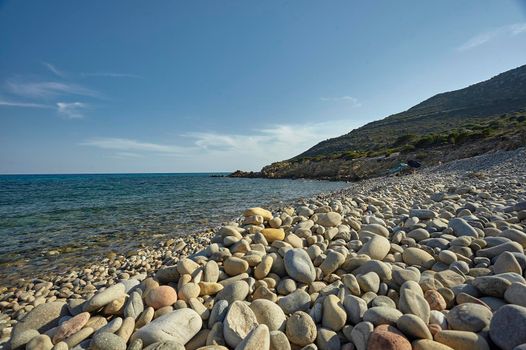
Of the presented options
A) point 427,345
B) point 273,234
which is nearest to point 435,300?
point 427,345

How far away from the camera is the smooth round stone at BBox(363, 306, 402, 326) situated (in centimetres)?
202

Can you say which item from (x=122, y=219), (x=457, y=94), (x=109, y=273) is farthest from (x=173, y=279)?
(x=457, y=94)

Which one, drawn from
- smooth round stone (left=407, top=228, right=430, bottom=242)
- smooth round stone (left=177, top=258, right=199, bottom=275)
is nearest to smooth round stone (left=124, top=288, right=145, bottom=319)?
smooth round stone (left=177, top=258, right=199, bottom=275)

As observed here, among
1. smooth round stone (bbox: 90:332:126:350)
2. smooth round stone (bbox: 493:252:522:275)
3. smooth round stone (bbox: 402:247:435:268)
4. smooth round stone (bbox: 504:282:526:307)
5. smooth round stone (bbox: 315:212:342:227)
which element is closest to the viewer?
smooth round stone (bbox: 90:332:126:350)

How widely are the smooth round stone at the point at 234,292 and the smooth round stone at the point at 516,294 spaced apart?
7.18ft

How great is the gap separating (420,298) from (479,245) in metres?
1.85

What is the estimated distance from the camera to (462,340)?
179cm

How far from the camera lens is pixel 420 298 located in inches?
87.6

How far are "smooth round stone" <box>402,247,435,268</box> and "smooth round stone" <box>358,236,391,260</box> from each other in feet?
0.75

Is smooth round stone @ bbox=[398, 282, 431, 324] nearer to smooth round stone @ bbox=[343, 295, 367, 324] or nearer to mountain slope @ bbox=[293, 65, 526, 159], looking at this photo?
smooth round stone @ bbox=[343, 295, 367, 324]

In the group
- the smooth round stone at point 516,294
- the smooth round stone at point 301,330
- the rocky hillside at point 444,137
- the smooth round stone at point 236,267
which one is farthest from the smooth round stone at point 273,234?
the rocky hillside at point 444,137

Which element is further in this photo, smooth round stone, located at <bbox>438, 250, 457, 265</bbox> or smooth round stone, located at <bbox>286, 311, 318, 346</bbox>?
smooth round stone, located at <bbox>438, 250, 457, 265</bbox>

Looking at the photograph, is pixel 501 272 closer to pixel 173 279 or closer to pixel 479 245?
pixel 479 245

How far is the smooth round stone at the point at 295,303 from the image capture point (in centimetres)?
246
